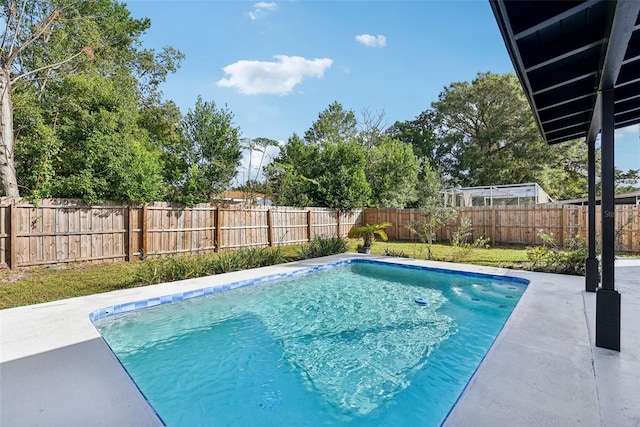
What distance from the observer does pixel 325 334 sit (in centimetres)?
455

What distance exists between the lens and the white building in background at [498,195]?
15.4m

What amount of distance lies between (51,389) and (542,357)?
14.4 feet

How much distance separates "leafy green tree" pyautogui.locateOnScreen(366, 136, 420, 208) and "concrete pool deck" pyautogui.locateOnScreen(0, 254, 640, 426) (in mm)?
13973

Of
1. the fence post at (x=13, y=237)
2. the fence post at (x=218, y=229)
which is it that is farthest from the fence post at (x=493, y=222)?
the fence post at (x=13, y=237)

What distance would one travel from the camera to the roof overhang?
7.56 feet

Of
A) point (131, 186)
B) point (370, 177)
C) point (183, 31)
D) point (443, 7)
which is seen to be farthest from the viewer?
point (370, 177)

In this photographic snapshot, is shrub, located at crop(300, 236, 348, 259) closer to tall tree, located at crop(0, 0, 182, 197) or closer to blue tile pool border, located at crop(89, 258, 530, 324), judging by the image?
blue tile pool border, located at crop(89, 258, 530, 324)

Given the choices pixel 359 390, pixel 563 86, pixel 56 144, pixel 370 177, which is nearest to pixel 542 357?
pixel 359 390

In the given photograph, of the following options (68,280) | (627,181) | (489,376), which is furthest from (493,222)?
(627,181)

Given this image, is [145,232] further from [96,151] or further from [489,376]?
[489,376]

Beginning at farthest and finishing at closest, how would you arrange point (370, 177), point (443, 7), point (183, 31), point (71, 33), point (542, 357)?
point (370, 177), point (71, 33), point (183, 31), point (443, 7), point (542, 357)

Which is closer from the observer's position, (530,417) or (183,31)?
(530,417)

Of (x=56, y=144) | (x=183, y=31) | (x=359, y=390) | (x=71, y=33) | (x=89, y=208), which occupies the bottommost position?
(x=359, y=390)

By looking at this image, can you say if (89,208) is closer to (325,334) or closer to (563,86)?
(325,334)
